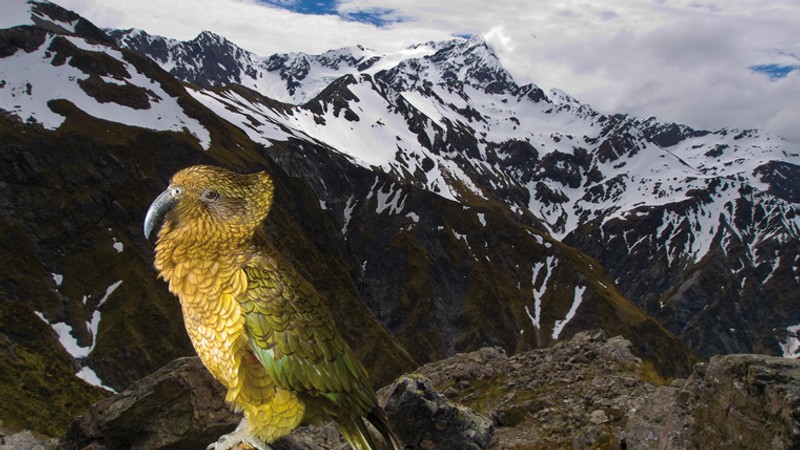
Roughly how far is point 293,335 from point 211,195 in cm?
147

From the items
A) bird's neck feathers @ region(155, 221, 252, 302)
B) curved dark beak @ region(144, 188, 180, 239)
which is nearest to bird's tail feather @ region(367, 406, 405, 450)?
bird's neck feathers @ region(155, 221, 252, 302)

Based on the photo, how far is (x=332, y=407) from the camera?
4867 mm

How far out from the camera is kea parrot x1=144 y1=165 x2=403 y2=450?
14.5ft

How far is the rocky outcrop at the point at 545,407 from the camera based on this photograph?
841 centimetres

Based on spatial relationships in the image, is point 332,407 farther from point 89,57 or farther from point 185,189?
point 89,57

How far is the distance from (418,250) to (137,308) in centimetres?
11214

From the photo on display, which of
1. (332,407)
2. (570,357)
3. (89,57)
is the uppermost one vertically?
(332,407)

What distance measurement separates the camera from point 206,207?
4.68 m

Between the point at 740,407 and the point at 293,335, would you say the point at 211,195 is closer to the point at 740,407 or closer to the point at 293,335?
the point at 293,335

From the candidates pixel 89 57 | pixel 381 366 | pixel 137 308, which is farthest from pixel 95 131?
pixel 381 366

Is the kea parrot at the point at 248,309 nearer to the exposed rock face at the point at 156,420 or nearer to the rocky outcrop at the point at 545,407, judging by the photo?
the rocky outcrop at the point at 545,407

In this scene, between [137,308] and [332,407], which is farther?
[137,308]

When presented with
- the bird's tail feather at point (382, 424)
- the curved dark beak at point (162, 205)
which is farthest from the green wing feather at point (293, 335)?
the curved dark beak at point (162, 205)

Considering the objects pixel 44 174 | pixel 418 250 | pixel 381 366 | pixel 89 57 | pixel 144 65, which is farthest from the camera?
pixel 418 250
